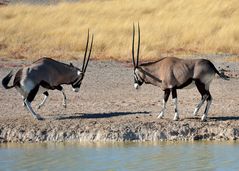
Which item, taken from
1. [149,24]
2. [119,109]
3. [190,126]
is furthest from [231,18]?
[190,126]

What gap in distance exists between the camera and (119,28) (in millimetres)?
25500

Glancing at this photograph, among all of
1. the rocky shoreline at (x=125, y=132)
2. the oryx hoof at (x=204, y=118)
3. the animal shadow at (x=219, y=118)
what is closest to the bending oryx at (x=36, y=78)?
the rocky shoreline at (x=125, y=132)

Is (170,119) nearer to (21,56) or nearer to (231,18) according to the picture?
(21,56)

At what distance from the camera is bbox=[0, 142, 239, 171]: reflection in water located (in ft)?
35.6

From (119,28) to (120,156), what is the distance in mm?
14319

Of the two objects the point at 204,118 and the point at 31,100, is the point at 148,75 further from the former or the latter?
the point at 31,100

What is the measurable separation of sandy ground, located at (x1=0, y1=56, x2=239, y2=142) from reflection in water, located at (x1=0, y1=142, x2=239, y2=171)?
362 mm

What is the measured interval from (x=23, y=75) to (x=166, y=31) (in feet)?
38.2

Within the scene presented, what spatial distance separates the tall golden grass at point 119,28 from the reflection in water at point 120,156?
30.6 ft

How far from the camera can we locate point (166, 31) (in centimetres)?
2488

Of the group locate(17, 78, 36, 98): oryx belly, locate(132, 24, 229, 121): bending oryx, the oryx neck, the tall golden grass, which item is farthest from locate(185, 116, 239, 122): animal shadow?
the tall golden grass

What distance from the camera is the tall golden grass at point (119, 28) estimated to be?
22750 mm

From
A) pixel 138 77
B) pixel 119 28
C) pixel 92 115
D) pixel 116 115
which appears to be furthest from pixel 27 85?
pixel 119 28

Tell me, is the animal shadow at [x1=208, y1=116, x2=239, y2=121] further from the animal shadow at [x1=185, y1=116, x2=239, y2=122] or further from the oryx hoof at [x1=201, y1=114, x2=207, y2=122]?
the oryx hoof at [x1=201, y1=114, x2=207, y2=122]
